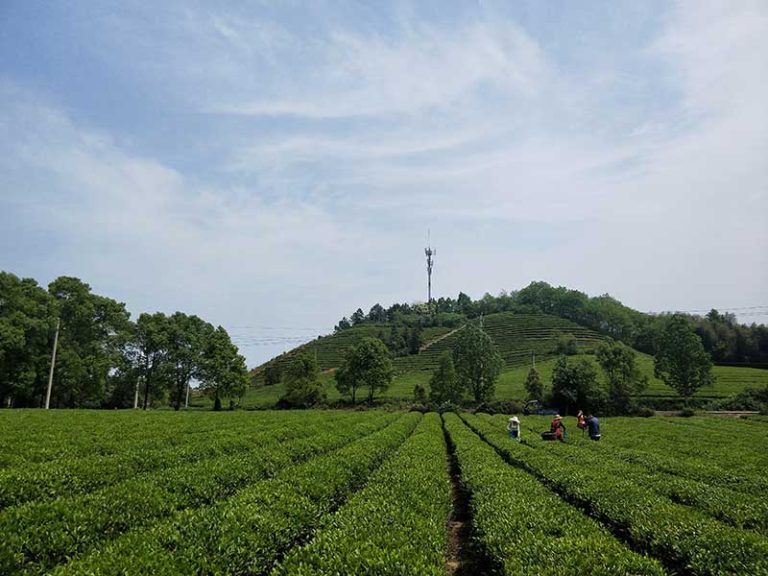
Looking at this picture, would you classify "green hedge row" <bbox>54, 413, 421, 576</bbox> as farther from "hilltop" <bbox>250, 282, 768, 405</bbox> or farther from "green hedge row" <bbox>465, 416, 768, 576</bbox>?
"hilltop" <bbox>250, 282, 768, 405</bbox>

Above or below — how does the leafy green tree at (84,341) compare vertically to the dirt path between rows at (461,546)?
above

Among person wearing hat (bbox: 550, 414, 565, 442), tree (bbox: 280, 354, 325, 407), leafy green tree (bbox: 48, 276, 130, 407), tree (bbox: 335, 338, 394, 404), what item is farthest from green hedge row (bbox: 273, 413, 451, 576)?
tree (bbox: 335, 338, 394, 404)

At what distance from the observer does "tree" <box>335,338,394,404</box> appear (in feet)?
283

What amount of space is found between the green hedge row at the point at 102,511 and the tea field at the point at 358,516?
0.03 meters

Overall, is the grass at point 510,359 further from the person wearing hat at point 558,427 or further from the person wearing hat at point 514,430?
the person wearing hat at point 514,430

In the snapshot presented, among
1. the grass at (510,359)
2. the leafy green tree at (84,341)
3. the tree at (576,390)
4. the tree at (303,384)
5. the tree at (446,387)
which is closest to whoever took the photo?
the leafy green tree at (84,341)

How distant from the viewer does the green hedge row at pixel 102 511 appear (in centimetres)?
801

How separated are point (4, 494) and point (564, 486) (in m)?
15.5

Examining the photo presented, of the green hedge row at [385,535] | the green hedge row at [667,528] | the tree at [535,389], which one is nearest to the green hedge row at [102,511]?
the green hedge row at [385,535]

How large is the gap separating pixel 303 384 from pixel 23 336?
4130cm

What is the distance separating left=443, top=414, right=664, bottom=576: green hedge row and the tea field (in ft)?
0.13

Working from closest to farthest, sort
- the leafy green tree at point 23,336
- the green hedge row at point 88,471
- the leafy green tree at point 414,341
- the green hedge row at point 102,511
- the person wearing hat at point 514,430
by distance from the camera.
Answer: the green hedge row at point 102,511
the green hedge row at point 88,471
the person wearing hat at point 514,430
the leafy green tree at point 23,336
the leafy green tree at point 414,341

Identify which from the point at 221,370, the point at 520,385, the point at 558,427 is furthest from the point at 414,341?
the point at 558,427

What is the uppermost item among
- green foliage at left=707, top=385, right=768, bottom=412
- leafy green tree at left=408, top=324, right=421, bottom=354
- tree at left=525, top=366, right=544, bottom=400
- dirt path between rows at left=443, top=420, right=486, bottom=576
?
leafy green tree at left=408, top=324, right=421, bottom=354
